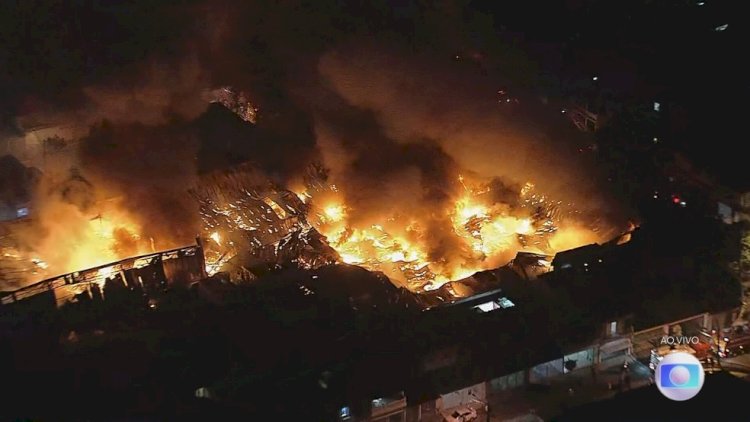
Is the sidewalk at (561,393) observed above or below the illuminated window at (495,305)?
below

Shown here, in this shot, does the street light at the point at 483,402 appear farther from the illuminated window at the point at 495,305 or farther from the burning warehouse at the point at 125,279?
the burning warehouse at the point at 125,279

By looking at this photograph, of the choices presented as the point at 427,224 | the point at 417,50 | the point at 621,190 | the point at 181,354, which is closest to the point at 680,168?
the point at 621,190

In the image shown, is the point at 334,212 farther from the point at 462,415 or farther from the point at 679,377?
the point at 679,377

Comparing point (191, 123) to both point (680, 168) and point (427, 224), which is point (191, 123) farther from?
point (680, 168)

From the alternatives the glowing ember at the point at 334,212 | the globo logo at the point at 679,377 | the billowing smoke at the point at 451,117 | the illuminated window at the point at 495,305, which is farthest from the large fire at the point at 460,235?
the globo logo at the point at 679,377

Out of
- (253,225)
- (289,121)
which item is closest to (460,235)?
(253,225)

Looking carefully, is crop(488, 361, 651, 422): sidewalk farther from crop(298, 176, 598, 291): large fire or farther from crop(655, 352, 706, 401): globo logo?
crop(298, 176, 598, 291): large fire

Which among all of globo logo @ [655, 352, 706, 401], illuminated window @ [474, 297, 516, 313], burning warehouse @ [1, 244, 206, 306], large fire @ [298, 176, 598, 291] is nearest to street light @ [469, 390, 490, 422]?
illuminated window @ [474, 297, 516, 313]

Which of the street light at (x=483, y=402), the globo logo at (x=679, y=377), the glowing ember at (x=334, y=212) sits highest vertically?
the glowing ember at (x=334, y=212)
